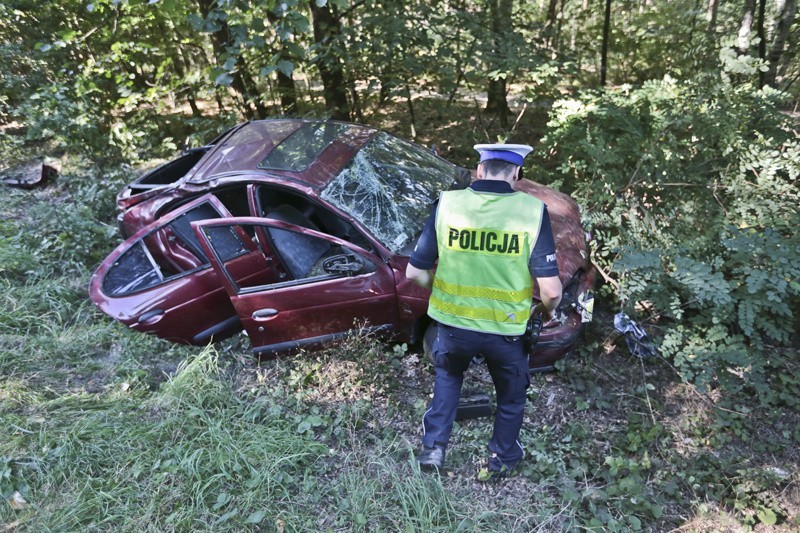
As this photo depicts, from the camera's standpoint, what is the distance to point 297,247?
3.94 m

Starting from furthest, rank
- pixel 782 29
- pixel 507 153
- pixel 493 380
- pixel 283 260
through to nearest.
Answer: pixel 782 29 → pixel 283 260 → pixel 493 380 → pixel 507 153

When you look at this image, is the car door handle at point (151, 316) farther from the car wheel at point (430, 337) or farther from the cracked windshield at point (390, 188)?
the car wheel at point (430, 337)

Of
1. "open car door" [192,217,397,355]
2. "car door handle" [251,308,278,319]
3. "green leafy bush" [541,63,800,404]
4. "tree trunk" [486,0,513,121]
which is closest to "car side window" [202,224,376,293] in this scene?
→ "open car door" [192,217,397,355]

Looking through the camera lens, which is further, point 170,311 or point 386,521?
point 170,311

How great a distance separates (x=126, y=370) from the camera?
365cm

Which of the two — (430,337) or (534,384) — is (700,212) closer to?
(534,384)

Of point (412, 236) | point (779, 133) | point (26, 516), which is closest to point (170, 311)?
point (26, 516)

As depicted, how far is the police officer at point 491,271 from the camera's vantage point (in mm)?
2314

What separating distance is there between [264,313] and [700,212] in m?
3.49

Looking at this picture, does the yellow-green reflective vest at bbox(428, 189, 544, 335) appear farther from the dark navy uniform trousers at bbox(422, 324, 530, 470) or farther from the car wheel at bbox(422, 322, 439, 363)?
the car wheel at bbox(422, 322, 439, 363)

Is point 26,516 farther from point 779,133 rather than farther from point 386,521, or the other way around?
point 779,133

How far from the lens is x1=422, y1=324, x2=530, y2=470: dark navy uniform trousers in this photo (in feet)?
8.27

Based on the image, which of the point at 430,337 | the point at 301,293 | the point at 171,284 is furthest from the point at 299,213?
the point at 430,337

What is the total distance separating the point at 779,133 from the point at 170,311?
522 centimetres
